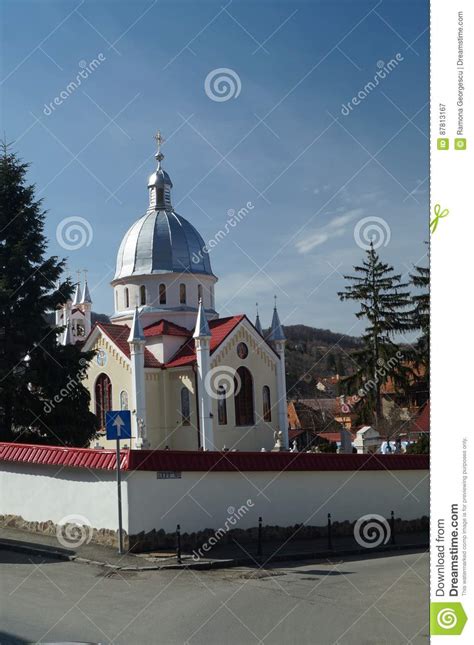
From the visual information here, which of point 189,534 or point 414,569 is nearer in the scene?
point 414,569

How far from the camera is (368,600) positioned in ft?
33.2

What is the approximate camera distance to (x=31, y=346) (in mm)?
23281

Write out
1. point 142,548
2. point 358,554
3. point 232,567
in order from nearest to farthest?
point 232,567, point 142,548, point 358,554

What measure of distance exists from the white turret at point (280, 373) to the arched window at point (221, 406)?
3.57 metres

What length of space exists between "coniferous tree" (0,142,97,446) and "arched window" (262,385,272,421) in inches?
584

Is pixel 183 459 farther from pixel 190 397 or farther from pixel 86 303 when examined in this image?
pixel 86 303

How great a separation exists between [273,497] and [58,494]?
4331 mm

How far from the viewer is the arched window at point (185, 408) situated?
35625mm

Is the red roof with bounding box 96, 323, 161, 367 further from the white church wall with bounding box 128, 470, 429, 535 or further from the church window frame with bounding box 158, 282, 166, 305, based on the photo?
the white church wall with bounding box 128, 470, 429, 535

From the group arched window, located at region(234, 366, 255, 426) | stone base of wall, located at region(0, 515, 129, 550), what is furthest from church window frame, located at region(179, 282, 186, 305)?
stone base of wall, located at region(0, 515, 129, 550)
